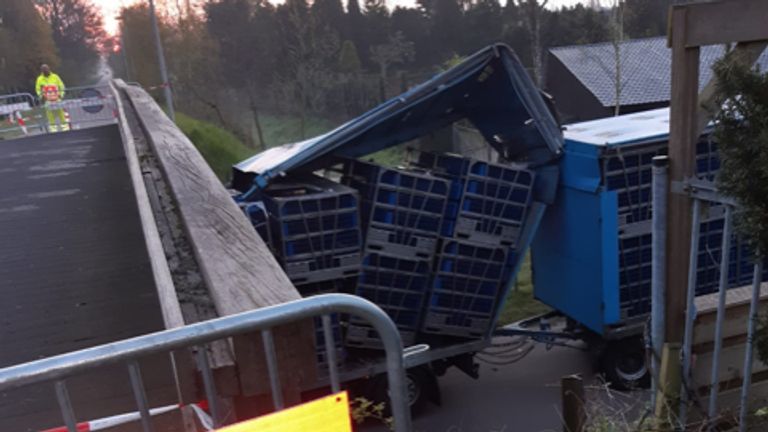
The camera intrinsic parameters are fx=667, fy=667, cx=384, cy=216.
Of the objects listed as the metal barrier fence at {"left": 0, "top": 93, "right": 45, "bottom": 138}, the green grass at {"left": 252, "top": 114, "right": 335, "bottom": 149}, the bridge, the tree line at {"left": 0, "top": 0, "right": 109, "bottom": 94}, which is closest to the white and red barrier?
the bridge

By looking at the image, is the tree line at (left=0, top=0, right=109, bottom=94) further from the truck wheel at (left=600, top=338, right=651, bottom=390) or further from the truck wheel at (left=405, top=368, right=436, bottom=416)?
the truck wheel at (left=600, top=338, right=651, bottom=390)

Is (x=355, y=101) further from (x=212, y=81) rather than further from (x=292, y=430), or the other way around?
(x=292, y=430)

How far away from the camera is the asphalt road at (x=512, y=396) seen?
8.17 m

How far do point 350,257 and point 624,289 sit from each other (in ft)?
11.6

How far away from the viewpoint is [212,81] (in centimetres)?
3064

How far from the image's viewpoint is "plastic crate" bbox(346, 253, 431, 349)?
8133 millimetres

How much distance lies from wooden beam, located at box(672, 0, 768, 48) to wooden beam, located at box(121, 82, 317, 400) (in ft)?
8.97

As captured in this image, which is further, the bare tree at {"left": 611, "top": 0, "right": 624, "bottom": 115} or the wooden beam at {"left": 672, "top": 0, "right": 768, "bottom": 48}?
the bare tree at {"left": 611, "top": 0, "right": 624, "bottom": 115}

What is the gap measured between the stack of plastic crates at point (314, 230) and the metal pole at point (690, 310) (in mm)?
4576

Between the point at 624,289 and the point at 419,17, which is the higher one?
the point at 419,17

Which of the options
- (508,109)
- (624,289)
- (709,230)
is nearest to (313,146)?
(508,109)

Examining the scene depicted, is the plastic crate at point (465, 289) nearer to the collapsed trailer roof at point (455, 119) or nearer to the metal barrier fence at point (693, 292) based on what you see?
the collapsed trailer roof at point (455, 119)

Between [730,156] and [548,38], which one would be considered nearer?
[730,156]

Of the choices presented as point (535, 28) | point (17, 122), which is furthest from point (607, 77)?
point (17, 122)
